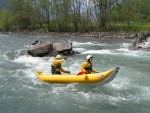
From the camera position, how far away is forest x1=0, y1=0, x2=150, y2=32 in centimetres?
5787

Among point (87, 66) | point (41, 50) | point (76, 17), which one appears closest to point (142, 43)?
point (41, 50)

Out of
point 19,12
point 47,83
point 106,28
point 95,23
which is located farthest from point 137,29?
point 47,83

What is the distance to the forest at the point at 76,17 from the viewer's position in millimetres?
57869

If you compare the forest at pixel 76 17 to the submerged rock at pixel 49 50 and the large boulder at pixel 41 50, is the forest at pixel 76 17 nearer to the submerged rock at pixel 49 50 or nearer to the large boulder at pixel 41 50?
the submerged rock at pixel 49 50

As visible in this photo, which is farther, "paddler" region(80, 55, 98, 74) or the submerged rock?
the submerged rock

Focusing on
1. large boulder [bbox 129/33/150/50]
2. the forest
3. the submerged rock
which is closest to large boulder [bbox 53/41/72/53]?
the submerged rock

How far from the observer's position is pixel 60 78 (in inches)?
639

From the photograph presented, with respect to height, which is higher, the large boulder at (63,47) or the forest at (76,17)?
the forest at (76,17)

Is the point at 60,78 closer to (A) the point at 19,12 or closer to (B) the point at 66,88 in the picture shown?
(B) the point at 66,88

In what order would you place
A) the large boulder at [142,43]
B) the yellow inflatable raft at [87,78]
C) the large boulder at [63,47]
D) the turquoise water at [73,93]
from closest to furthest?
the turquoise water at [73,93], the yellow inflatable raft at [87,78], the large boulder at [63,47], the large boulder at [142,43]

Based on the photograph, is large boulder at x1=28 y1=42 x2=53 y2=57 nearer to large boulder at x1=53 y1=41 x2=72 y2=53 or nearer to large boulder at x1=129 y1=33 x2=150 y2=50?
large boulder at x1=53 y1=41 x2=72 y2=53

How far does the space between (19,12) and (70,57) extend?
45.2 m

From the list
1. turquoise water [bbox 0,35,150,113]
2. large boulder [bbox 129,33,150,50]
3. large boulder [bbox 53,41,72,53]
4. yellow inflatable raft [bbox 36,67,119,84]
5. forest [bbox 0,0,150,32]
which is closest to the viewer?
turquoise water [bbox 0,35,150,113]

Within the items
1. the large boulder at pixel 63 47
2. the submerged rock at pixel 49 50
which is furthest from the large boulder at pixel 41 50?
the large boulder at pixel 63 47
